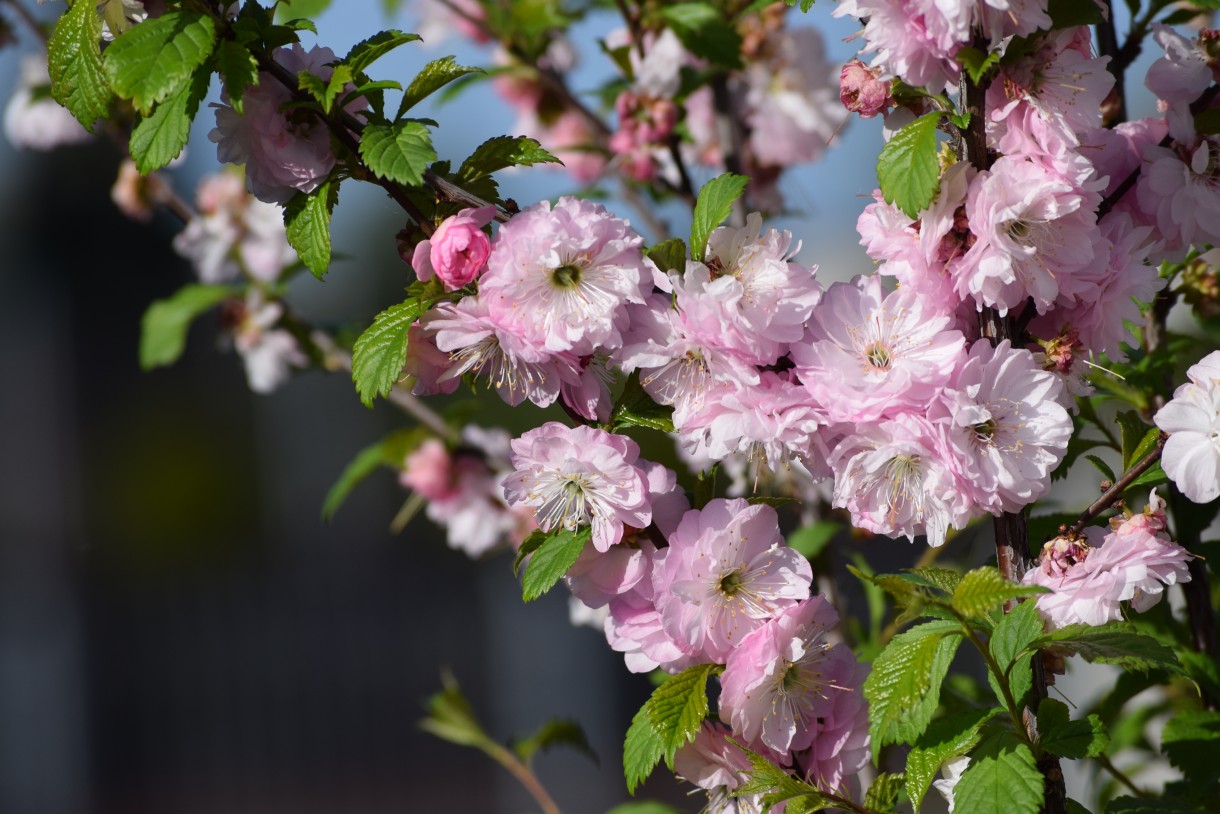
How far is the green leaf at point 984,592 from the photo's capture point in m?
0.68

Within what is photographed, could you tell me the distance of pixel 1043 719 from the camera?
2.60 feet

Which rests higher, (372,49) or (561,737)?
(372,49)

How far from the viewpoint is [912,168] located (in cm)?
75

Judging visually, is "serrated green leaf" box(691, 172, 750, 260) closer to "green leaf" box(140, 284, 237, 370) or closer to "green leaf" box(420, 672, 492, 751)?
"green leaf" box(420, 672, 492, 751)

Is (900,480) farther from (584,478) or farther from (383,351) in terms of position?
(383,351)

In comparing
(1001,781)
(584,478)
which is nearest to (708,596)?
(584,478)

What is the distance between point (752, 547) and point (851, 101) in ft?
1.04

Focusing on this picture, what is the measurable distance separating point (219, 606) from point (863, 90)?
34.5ft

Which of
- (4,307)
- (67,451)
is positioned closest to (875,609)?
(67,451)

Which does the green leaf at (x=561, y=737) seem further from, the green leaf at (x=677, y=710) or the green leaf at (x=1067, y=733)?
the green leaf at (x=1067, y=733)

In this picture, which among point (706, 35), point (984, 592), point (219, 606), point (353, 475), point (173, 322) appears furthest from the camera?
point (219, 606)

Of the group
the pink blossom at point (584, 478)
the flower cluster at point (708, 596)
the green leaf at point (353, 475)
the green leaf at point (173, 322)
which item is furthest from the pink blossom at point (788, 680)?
the green leaf at point (173, 322)

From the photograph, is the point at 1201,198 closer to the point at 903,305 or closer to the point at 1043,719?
the point at 903,305

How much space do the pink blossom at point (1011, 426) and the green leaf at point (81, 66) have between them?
1.95 feet
